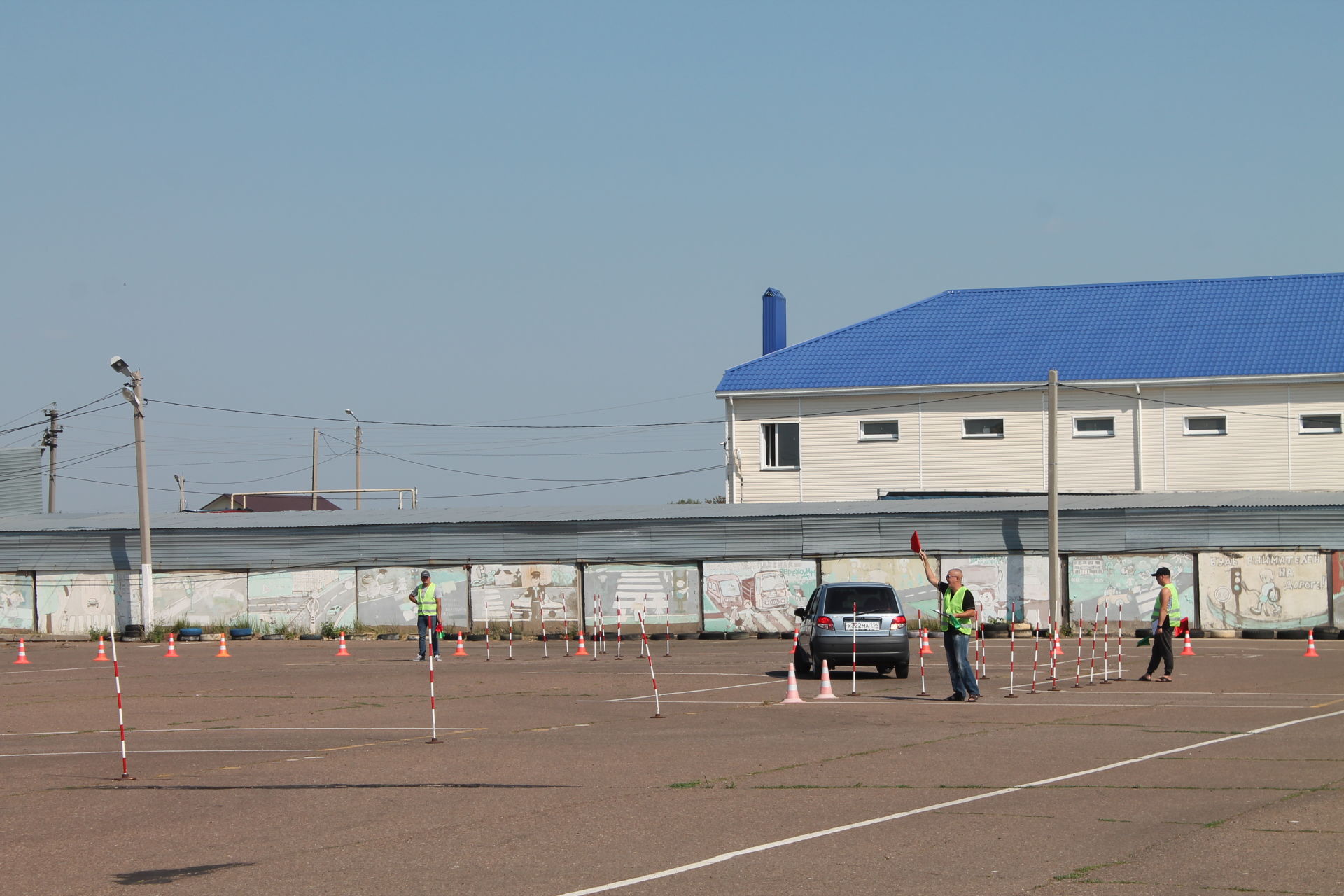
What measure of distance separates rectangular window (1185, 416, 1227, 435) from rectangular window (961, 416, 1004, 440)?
231 inches

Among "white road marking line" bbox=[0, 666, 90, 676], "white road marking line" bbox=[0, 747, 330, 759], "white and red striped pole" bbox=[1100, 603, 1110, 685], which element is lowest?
"white and red striped pole" bbox=[1100, 603, 1110, 685]

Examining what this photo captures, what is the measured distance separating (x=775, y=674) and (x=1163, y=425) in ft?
85.3

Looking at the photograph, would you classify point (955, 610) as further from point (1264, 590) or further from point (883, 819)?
point (1264, 590)

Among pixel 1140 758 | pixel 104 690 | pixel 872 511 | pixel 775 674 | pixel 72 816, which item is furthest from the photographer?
pixel 872 511

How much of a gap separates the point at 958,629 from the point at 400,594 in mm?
25435

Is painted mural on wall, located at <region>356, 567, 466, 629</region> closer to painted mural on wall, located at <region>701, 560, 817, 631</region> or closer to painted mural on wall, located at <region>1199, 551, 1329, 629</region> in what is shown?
painted mural on wall, located at <region>701, 560, 817, 631</region>

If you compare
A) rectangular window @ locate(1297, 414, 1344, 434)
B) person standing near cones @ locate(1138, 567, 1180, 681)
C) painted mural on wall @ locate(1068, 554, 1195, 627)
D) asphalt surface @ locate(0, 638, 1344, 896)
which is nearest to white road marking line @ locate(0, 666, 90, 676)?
asphalt surface @ locate(0, 638, 1344, 896)

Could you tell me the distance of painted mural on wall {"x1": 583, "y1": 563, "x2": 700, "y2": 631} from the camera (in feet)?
129

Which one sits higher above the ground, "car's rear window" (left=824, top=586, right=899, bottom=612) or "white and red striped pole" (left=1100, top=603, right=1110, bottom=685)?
"car's rear window" (left=824, top=586, right=899, bottom=612)

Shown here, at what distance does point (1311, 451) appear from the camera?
44.4 meters

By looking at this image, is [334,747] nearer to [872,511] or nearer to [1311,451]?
[872,511]

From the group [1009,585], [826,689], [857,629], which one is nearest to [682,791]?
[826,689]

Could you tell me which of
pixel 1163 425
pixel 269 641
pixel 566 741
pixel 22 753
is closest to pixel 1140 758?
pixel 566 741

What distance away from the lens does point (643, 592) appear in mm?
39531
